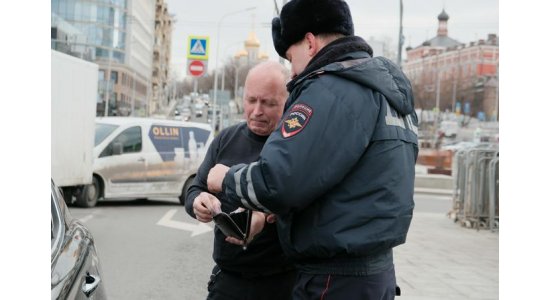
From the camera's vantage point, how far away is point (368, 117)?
7.90 ft

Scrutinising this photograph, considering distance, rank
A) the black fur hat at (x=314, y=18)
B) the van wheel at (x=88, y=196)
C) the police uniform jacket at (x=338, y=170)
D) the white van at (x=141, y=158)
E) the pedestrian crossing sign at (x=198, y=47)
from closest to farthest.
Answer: the police uniform jacket at (x=338, y=170), the black fur hat at (x=314, y=18), the van wheel at (x=88, y=196), the white van at (x=141, y=158), the pedestrian crossing sign at (x=198, y=47)

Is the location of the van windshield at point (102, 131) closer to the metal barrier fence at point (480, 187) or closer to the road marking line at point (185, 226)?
the road marking line at point (185, 226)

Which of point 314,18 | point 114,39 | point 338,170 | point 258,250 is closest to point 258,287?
point 258,250

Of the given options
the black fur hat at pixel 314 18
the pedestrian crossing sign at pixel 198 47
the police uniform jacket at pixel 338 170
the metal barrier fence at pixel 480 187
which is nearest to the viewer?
the police uniform jacket at pixel 338 170

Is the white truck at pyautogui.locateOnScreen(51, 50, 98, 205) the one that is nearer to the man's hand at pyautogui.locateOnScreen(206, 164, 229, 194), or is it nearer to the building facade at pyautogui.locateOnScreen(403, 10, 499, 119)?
the man's hand at pyautogui.locateOnScreen(206, 164, 229, 194)

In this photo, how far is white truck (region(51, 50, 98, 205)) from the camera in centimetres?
1305

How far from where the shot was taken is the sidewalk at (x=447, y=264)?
25.7 ft

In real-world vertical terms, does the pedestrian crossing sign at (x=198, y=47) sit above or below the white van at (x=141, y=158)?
above

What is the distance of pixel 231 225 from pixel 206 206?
0.19 metres

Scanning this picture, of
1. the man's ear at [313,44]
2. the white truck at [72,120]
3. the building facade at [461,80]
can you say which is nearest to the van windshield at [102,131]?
the white truck at [72,120]

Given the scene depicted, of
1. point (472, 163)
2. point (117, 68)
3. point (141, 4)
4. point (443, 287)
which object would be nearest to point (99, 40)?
point (117, 68)

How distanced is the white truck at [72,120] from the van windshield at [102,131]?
1244mm
